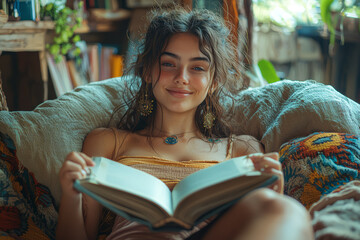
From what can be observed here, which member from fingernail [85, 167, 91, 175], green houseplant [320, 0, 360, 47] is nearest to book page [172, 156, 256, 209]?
fingernail [85, 167, 91, 175]

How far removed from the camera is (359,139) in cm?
124

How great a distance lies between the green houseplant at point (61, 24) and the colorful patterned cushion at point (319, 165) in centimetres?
145

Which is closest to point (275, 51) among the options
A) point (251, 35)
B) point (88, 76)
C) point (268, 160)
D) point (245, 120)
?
point (251, 35)

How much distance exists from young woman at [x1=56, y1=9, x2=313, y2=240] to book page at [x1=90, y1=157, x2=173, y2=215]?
12cm

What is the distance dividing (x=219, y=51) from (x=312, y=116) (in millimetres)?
405

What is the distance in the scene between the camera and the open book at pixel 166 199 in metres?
0.85

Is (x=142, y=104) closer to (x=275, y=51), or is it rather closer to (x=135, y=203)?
(x=135, y=203)

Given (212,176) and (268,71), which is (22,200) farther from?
(268,71)

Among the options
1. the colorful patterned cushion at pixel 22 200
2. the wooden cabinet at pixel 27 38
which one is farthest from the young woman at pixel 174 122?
the wooden cabinet at pixel 27 38

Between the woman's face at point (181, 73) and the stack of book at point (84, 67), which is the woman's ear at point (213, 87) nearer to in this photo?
the woman's face at point (181, 73)

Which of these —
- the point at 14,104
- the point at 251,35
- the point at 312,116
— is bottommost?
the point at 14,104

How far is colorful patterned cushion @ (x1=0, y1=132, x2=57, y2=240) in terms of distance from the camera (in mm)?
1086

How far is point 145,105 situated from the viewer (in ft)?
4.81

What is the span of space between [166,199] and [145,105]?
618 millimetres
